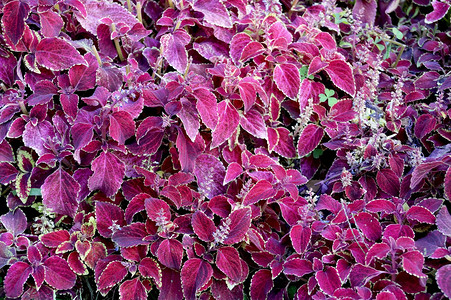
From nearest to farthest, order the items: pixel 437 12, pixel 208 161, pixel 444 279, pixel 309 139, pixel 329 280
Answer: pixel 444 279
pixel 329 280
pixel 208 161
pixel 309 139
pixel 437 12

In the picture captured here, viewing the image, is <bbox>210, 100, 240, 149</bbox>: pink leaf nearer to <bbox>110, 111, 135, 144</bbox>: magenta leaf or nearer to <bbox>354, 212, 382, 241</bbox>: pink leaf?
<bbox>110, 111, 135, 144</bbox>: magenta leaf

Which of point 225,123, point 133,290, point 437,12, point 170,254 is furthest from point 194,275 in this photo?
point 437,12

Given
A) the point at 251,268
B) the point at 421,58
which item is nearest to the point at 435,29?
the point at 421,58

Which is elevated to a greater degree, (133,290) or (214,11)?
(214,11)

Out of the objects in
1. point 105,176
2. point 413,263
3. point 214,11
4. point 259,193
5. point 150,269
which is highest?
point 214,11

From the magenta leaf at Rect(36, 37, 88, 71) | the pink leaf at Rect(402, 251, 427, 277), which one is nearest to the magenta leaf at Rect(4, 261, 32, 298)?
the magenta leaf at Rect(36, 37, 88, 71)

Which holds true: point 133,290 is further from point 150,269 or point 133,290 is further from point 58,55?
point 58,55
